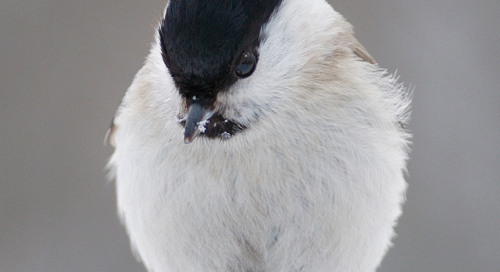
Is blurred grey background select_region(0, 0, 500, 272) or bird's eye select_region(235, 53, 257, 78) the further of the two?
blurred grey background select_region(0, 0, 500, 272)

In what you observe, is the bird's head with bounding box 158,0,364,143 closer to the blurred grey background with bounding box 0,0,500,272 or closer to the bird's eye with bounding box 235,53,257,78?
the bird's eye with bounding box 235,53,257,78

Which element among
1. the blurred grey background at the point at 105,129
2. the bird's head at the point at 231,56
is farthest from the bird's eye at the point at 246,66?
the blurred grey background at the point at 105,129

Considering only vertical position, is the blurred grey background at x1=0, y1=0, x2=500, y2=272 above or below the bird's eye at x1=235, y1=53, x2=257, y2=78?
below

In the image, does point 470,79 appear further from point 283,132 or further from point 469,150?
point 283,132

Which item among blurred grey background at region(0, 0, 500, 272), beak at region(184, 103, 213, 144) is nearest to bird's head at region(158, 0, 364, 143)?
beak at region(184, 103, 213, 144)

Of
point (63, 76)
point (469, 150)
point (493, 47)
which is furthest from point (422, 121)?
point (63, 76)

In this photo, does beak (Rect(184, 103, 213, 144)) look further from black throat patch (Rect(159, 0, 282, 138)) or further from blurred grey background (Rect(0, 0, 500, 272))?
blurred grey background (Rect(0, 0, 500, 272))
